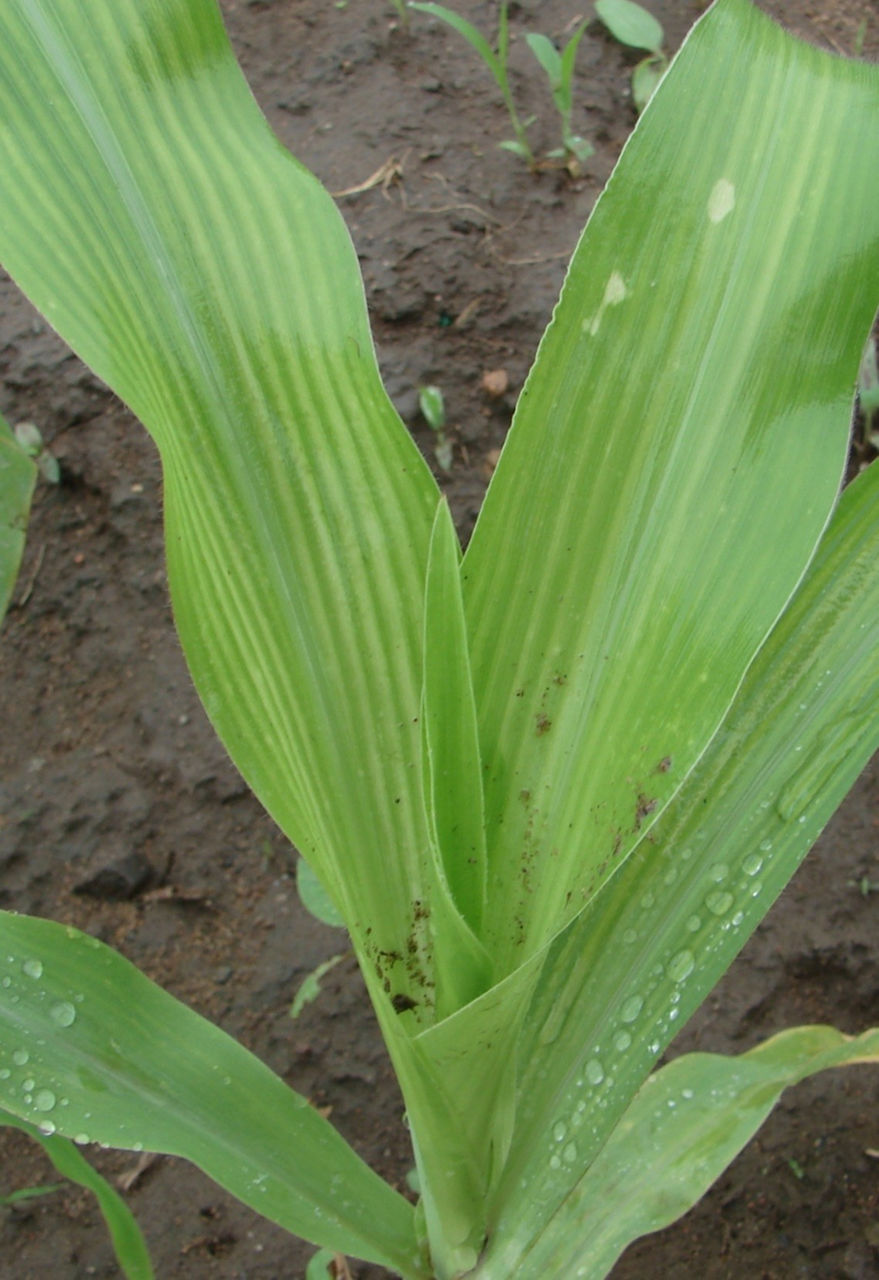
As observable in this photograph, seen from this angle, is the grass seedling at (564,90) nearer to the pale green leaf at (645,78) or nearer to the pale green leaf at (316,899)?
the pale green leaf at (645,78)

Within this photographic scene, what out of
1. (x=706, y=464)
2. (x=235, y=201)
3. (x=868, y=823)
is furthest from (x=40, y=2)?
(x=868, y=823)

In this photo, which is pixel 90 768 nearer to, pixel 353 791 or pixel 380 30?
pixel 353 791

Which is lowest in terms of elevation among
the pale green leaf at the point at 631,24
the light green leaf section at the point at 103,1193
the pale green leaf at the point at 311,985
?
the pale green leaf at the point at 311,985

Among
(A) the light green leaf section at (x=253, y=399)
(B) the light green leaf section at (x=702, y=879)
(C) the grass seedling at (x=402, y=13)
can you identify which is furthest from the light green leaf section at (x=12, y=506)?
(C) the grass seedling at (x=402, y=13)

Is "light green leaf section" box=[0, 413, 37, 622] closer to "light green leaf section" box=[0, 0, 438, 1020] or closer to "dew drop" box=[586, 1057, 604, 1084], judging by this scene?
"light green leaf section" box=[0, 0, 438, 1020]

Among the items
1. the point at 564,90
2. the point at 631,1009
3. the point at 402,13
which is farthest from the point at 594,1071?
the point at 402,13
